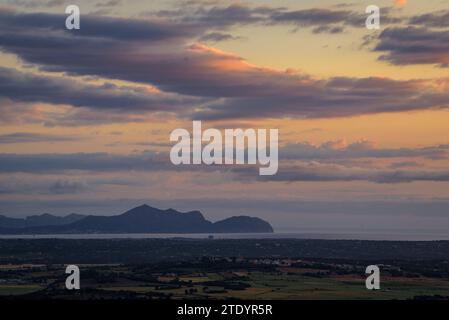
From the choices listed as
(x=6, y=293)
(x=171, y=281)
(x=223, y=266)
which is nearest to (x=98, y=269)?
(x=223, y=266)

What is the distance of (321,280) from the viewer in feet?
471

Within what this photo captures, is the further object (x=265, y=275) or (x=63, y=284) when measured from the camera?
(x=265, y=275)

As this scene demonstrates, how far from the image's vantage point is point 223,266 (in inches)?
6954

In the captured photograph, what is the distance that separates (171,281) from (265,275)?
2025cm
